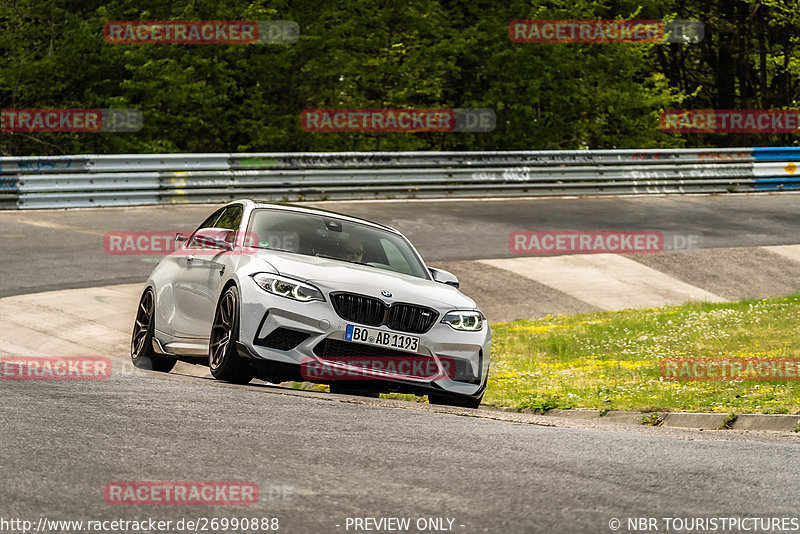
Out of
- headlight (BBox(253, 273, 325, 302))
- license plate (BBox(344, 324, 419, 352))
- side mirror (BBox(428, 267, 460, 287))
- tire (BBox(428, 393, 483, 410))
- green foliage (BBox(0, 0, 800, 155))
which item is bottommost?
tire (BBox(428, 393, 483, 410))

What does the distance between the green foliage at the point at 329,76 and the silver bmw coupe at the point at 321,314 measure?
1857 cm

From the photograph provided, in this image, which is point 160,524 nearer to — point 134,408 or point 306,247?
point 134,408

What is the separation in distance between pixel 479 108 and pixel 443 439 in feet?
79.9

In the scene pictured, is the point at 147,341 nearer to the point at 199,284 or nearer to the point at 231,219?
the point at 199,284

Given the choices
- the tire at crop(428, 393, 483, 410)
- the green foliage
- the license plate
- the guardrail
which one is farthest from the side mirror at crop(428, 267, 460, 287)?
the green foliage

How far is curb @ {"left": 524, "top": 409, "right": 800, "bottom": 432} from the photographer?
827cm

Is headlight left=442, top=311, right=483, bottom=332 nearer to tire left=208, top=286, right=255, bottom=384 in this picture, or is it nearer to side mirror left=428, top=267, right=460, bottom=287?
side mirror left=428, top=267, right=460, bottom=287

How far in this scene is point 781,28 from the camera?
35438mm

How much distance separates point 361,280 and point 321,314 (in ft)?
1.56

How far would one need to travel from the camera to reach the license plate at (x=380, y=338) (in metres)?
8.28

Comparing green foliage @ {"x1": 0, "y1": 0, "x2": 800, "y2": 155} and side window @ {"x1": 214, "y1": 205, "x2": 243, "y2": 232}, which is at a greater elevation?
green foliage @ {"x1": 0, "y1": 0, "x2": 800, "y2": 155}

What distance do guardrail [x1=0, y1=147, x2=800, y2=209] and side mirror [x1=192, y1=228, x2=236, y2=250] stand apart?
12.7 meters

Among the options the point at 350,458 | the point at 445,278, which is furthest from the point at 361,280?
the point at 350,458

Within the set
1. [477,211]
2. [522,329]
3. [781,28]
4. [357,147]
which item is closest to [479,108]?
[357,147]
